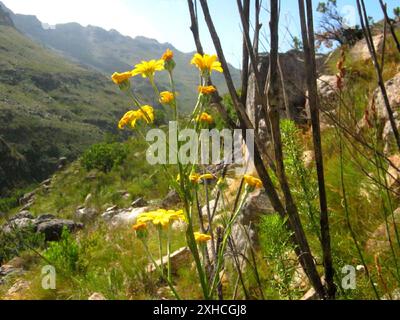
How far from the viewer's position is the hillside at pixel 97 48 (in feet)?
468

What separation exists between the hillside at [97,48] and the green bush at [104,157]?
119 meters

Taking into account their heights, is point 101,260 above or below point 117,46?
below

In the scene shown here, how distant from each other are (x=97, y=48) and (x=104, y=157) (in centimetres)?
15941

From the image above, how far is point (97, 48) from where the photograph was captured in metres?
161

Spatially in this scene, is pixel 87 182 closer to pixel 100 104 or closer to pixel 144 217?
pixel 144 217

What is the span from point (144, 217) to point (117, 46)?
601 ft

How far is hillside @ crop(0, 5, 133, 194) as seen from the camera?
3775 centimetres

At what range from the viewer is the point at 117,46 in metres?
173

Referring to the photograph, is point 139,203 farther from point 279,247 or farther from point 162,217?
point 162,217

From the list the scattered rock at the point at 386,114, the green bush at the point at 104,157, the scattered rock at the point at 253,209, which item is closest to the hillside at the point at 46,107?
the green bush at the point at 104,157

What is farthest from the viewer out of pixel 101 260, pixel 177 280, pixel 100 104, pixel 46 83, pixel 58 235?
pixel 100 104

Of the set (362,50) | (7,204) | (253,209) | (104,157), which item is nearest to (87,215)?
(104,157)
